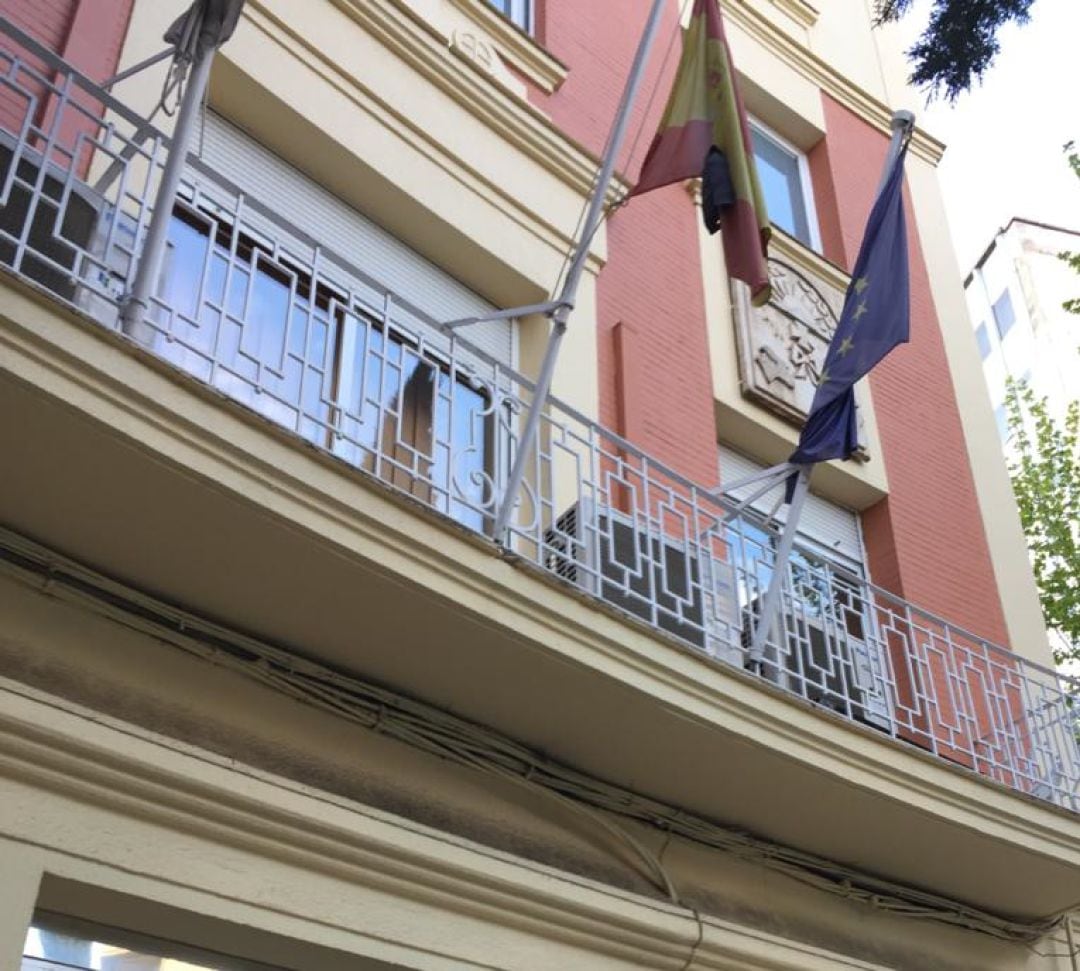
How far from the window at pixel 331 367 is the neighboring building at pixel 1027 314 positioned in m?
33.1

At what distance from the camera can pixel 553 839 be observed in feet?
20.3

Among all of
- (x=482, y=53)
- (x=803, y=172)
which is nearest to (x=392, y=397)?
(x=482, y=53)

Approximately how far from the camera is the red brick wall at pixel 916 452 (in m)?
9.86

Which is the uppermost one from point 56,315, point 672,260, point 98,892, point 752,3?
point 752,3

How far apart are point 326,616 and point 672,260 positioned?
4999 millimetres

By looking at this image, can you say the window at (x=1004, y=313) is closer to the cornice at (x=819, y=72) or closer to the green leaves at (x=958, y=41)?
the cornice at (x=819, y=72)

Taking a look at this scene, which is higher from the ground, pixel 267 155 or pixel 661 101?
pixel 661 101

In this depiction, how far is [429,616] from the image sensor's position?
5.53 m

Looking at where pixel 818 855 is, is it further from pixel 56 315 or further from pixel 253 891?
pixel 56 315

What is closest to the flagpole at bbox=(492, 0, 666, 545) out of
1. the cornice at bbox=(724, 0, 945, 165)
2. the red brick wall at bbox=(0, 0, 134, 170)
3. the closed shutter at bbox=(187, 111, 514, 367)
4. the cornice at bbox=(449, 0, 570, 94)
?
the closed shutter at bbox=(187, 111, 514, 367)

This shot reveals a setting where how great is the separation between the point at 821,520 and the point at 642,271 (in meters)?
2.18

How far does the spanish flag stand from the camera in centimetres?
702

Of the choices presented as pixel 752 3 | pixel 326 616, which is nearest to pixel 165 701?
pixel 326 616

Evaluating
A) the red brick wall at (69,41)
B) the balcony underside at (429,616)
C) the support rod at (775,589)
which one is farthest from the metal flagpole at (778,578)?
the red brick wall at (69,41)
